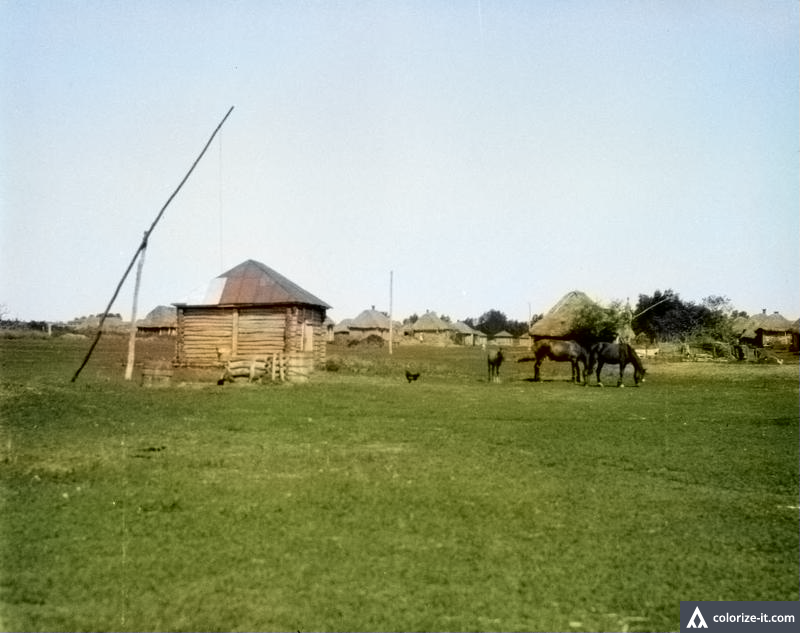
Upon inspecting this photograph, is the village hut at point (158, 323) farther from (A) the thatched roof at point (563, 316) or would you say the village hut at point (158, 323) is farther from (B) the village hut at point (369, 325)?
(A) the thatched roof at point (563, 316)

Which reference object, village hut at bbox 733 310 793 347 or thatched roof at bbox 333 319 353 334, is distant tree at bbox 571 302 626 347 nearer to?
village hut at bbox 733 310 793 347

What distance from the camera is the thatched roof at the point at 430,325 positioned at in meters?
113

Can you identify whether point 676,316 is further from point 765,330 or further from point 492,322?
point 492,322

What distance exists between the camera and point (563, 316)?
52.2 m

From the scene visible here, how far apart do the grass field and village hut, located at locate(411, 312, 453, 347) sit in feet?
304

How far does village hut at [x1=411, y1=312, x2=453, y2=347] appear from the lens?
364 feet

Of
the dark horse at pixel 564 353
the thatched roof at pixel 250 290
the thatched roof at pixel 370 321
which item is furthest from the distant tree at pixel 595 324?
the thatched roof at pixel 370 321

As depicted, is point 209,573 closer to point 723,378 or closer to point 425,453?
point 425,453

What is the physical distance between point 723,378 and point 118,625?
34.8 m

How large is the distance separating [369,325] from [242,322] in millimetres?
69340

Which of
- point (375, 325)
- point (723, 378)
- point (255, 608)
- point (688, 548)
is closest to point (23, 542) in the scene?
point (255, 608)

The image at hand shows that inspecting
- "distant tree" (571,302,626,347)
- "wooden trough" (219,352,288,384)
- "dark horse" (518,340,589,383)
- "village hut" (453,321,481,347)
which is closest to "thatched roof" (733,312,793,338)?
"distant tree" (571,302,626,347)

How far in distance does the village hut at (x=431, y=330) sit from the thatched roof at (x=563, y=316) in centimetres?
5545

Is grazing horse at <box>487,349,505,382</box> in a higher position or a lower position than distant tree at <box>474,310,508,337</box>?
lower
